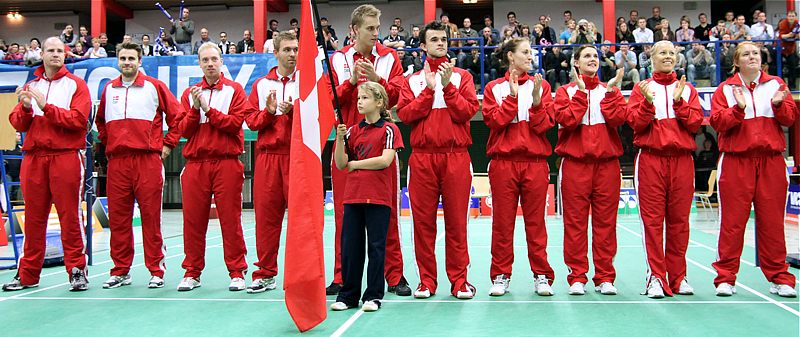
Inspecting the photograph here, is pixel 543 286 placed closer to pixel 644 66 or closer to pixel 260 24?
pixel 644 66

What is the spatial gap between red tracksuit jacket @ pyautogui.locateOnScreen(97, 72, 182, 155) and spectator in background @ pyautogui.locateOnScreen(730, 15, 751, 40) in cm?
1382

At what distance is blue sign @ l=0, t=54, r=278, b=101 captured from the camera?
1308cm

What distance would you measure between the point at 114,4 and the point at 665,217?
20504mm

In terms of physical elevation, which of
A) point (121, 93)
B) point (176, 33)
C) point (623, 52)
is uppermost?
point (176, 33)

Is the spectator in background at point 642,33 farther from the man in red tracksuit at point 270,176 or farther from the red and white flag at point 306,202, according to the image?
the red and white flag at point 306,202

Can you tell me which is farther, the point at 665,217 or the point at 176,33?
the point at 176,33

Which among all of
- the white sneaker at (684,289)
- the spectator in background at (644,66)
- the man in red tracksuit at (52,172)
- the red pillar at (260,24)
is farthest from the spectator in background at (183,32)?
the white sneaker at (684,289)

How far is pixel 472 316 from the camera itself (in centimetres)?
412

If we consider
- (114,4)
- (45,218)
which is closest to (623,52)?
(45,218)

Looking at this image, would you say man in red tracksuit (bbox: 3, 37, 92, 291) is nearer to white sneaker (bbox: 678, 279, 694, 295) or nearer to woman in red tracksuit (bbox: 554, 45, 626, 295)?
woman in red tracksuit (bbox: 554, 45, 626, 295)

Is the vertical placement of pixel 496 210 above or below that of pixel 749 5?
below

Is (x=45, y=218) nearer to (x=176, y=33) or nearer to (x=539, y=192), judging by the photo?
(x=539, y=192)

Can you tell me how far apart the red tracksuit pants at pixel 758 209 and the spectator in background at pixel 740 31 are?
37.9ft

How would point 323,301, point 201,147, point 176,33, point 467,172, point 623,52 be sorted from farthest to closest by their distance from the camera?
point 176,33
point 623,52
point 201,147
point 467,172
point 323,301
